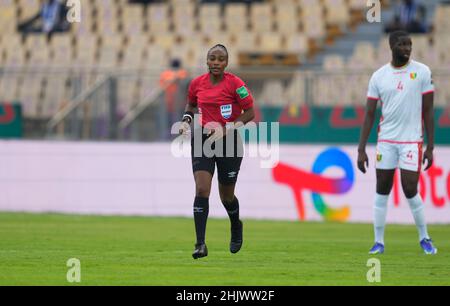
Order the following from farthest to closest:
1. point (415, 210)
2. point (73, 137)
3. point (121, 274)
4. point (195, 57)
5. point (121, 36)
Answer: point (121, 36) → point (195, 57) → point (73, 137) → point (415, 210) → point (121, 274)

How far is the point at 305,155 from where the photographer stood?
Result: 2075 cm

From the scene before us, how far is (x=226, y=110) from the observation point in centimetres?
1284

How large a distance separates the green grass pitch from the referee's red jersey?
5.27 ft

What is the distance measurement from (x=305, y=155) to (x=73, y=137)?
4608 millimetres

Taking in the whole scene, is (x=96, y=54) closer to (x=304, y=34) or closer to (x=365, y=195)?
(x=304, y=34)

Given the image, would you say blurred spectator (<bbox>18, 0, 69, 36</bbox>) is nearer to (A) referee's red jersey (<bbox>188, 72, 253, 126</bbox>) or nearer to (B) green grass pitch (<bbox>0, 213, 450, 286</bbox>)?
(B) green grass pitch (<bbox>0, 213, 450, 286</bbox>)

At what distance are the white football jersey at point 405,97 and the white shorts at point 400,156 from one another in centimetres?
7

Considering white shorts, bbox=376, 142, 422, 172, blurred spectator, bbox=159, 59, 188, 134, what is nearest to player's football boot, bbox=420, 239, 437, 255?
white shorts, bbox=376, 142, 422, 172

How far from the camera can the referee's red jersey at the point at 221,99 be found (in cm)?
1278

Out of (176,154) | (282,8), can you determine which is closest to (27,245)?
(176,154)

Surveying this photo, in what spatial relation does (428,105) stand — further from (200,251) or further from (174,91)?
(174,91)

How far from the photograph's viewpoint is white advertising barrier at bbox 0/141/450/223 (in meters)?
20.4

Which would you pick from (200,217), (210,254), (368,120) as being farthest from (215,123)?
(368,120)

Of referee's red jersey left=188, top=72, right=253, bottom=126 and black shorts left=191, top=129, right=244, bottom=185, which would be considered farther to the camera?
referee's red jersey left=188, top=72, right=253, bottom=126
